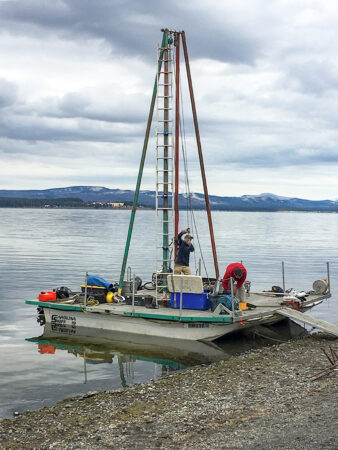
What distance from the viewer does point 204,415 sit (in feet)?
34.6

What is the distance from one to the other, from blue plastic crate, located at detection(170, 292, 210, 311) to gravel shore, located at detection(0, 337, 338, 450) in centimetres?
406

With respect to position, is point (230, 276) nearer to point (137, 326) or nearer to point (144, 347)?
point (137, 326)

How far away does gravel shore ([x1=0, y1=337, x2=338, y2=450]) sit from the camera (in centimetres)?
908

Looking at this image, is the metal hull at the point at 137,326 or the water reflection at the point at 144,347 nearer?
the water reflection at the point at 144,347

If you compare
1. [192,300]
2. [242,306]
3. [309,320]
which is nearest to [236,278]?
[242,306]

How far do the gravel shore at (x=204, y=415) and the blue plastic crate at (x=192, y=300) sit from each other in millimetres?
4063

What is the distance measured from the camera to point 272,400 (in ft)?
36.4

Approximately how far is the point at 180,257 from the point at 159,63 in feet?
21.2

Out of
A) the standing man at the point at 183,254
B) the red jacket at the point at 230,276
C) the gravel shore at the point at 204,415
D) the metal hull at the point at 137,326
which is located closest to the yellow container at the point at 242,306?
the red jacket at the point at 230,276

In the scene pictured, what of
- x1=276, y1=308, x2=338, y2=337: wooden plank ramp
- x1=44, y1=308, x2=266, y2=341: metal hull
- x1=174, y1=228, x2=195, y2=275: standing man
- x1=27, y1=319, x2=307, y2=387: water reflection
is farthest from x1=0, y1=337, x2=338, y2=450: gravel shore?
x1=174, y1=228, x2=195, y2=275: standing man

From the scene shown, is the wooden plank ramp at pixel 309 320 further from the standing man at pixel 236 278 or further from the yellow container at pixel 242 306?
the standing man at pixel 236 278

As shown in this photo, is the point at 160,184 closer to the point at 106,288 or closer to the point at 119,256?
the point at 106,288

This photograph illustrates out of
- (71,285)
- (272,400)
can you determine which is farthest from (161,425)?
(71,285)

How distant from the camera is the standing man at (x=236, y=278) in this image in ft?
58.7
